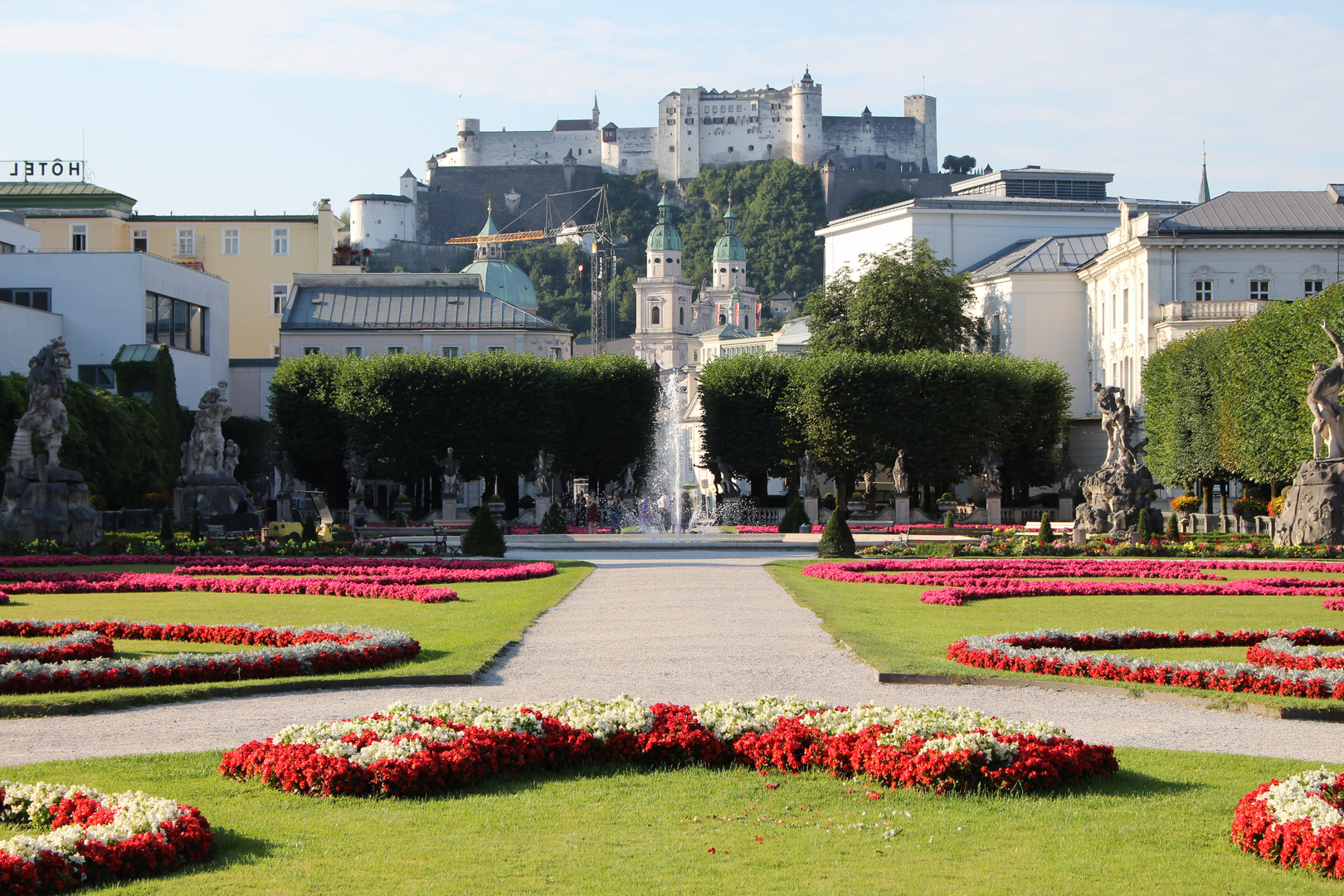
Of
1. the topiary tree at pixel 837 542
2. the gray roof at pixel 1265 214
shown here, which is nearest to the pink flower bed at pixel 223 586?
the topiary tree at pixel 837 542

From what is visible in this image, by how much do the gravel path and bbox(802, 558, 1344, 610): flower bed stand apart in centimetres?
632

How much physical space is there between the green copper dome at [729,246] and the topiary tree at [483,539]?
140019mm

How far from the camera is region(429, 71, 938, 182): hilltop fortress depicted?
178 metres

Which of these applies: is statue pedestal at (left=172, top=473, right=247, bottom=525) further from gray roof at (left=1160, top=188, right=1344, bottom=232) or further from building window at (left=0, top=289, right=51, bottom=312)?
gray roof at (left=1160, top=188, right=1344, bottom=232)

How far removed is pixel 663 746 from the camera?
10367 mm

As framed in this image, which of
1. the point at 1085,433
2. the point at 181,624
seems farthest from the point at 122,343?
the point at 1085,433

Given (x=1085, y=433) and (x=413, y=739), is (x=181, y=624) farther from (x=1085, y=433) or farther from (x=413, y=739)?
(x=1085, y=433)

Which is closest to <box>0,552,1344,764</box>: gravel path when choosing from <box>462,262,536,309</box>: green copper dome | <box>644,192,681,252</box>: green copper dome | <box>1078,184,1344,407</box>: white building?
<box>1078,184,1344,407</box>: white building

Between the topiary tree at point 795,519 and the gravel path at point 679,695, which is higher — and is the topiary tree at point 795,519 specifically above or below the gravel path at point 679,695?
above

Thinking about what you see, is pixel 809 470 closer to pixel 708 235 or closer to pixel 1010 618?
pixel 1010 618

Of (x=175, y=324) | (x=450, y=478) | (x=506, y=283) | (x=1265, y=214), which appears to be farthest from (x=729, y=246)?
(x=450, y=478)

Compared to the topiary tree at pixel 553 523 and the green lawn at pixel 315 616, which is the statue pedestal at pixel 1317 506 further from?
the topiary tree at pixel 553 523

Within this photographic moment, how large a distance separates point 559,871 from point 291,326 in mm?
Result: 72996

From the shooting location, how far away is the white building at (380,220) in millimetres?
172125
